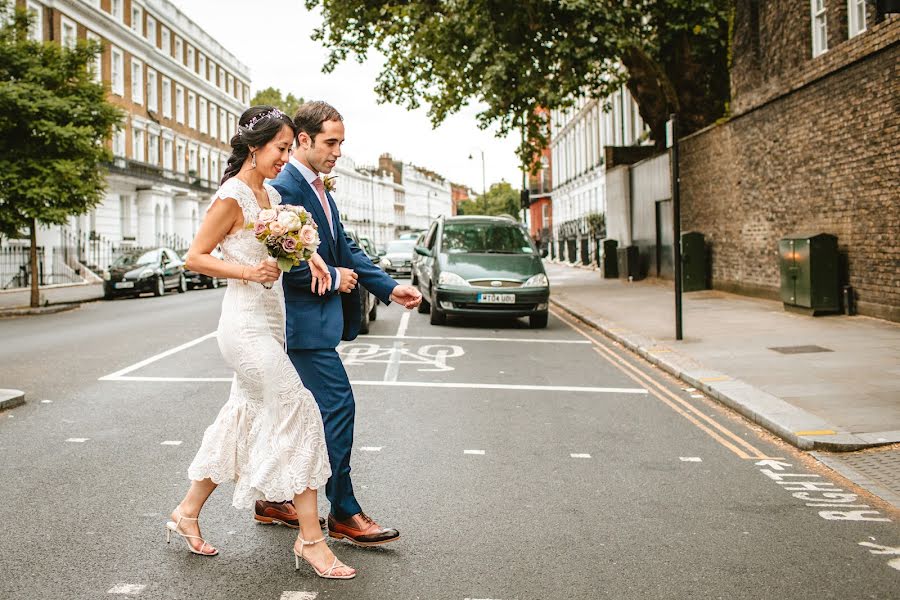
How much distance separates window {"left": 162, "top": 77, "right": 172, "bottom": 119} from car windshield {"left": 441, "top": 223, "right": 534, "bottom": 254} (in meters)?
44.5

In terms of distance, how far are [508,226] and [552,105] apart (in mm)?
6138

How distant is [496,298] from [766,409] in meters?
7.37

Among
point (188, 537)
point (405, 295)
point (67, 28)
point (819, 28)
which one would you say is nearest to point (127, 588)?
point (188, 537)

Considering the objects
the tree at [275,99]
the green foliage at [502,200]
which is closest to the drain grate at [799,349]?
the tree at [275,99]

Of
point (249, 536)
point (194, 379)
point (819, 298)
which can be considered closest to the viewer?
point (249, 536)

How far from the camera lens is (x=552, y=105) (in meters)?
21.1

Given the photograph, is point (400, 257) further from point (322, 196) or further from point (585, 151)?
point (322, 196)

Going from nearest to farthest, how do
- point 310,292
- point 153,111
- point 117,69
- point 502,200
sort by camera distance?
1. point 310,292
2. point 117,69
3. point 153,111
4. point 502,200

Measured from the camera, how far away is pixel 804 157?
1520 cm

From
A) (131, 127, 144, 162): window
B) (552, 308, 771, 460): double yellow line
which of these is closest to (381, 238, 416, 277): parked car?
(131, 127, 144, 162): window

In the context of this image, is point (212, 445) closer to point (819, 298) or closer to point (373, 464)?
point (373, 464)

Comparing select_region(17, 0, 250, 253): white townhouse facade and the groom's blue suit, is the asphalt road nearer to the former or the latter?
the groom's blue suit

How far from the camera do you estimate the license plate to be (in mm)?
14094

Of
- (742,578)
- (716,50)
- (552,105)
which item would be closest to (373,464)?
(742,578)
